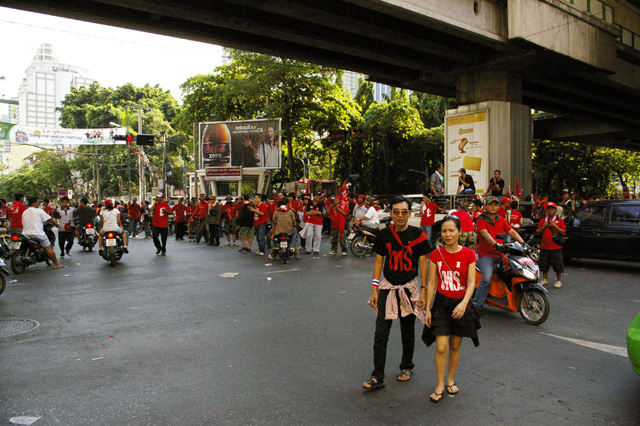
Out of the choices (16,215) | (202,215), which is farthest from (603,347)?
(202,215)

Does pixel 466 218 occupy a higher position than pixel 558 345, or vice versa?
pixel 466 218

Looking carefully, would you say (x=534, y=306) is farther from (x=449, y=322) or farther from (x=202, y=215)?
(x=202, y=215)

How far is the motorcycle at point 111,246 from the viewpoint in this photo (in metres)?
12.3

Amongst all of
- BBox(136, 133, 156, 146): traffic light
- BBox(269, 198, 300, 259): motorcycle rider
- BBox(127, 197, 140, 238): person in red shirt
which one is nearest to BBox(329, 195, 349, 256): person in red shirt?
BBox(269, 198, 300, 259): motorcycle rider

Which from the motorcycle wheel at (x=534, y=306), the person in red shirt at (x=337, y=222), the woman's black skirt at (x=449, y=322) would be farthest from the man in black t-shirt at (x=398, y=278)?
the person in red shirt at (x=337, y=222)

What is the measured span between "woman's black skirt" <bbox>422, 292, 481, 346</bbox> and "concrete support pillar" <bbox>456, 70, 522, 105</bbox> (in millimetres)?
17523

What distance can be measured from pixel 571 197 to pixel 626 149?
24991 millimetres

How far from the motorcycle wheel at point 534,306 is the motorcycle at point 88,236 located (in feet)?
43.5

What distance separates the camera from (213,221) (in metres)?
18.2

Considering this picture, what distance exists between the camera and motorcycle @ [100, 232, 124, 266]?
12.3 metres

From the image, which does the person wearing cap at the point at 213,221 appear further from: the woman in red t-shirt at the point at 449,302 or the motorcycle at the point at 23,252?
the woman in red t-shirt at the point at 449,302

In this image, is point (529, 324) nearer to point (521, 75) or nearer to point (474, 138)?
point (474, 138)

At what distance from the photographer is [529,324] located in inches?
251

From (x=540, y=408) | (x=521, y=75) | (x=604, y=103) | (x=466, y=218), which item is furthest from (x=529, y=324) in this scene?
(x=604, y=103)
